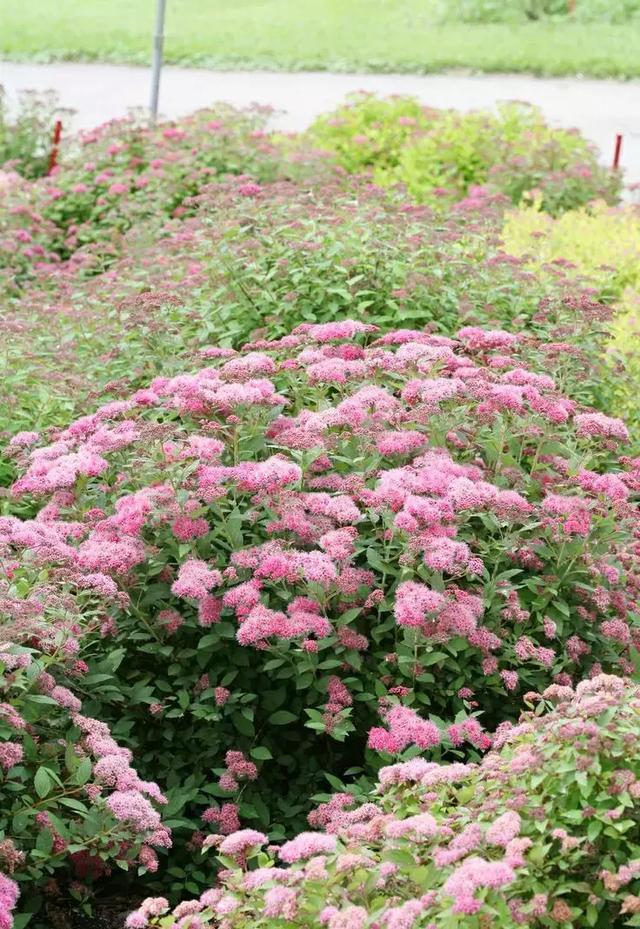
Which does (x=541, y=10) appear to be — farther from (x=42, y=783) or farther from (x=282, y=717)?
(x=42, y=783)

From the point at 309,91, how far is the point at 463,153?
257 inches

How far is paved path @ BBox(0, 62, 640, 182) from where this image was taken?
14.5 metres

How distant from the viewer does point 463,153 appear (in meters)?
9.75

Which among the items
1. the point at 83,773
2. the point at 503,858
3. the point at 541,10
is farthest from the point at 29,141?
the point at 541,10

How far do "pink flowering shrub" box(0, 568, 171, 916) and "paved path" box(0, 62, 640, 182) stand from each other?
1101 cm

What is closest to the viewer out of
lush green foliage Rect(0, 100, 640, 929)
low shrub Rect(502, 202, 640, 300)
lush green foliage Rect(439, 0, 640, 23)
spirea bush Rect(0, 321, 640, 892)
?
lush green foliage Rect(0, 100, 640, 929)

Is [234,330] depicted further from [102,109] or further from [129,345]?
[102,109]

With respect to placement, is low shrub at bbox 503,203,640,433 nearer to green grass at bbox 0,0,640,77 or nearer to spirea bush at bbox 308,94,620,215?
spirea bush at bbox 308,94,620,215

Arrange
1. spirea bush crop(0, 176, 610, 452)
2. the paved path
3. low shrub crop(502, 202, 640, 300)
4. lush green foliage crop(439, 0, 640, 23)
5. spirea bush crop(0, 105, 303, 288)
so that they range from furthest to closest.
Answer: lush green foliage crop(439, 0, 640, 23) → the paved path → spirea bush crop(0, 105, 303, 288) → low shrub crop(502, 202, 640, 300) → spirea bush crop(0, 176, 610, 452)

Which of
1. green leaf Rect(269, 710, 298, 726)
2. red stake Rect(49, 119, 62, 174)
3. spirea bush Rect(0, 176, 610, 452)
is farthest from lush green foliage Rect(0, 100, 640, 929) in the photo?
red stake Rect(49, 119, 62, 174)

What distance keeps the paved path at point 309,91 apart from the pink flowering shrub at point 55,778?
1101cm

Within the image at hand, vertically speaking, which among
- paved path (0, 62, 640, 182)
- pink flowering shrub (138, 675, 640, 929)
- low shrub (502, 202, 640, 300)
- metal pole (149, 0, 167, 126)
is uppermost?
metal pole (149, 0, 167, 126)

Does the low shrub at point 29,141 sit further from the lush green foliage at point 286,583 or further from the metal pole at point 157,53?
the lush green foliage at point 286,583

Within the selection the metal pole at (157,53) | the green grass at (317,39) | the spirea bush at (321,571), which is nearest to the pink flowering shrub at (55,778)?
the spirea bush at (321,571)
